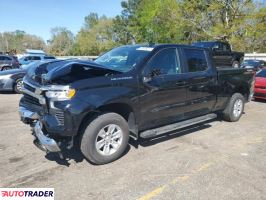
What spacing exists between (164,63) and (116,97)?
1.31 m

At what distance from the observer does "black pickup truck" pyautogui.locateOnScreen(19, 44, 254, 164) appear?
406 centimetres

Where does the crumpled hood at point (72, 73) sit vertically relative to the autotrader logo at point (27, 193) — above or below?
above

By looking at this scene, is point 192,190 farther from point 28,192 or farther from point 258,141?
point 258,141

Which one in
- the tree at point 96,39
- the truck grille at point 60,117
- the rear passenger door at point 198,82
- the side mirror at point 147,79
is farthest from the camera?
the tree at point 96,39

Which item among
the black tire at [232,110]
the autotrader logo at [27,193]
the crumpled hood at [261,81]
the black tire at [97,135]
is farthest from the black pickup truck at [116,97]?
the crumpled hood at [261,81]

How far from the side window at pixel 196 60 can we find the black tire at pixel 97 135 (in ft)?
6.48

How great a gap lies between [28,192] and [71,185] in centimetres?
53

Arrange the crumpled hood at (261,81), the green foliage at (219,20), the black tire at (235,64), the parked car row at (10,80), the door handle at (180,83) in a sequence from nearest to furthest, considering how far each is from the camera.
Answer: the door handle at (180,83) → the crumpled hood at (261,81) → the parked car row at (10,80) → the black tire at (235,64) → the green foliage at (219,20)

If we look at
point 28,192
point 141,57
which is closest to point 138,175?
point 28,192

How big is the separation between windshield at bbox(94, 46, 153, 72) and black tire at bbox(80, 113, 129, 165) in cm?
87

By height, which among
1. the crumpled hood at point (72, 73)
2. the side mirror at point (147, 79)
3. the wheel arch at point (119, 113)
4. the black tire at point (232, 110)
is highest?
the crumpled hood at point (72, 73)

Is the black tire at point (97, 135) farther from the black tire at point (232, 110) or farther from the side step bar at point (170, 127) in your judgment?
the black tire at point (232, 110)

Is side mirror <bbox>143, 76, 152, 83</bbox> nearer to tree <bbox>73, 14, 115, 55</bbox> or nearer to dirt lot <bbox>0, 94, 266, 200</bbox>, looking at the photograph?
dirt lot <bbox>0, 94, 266, 200</bbox>

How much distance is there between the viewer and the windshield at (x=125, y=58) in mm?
4923
